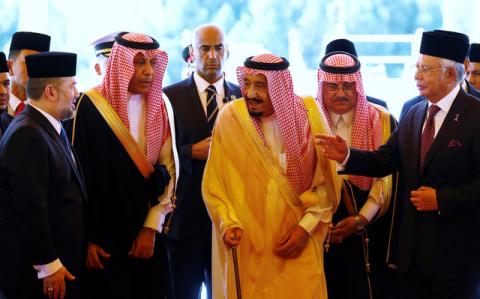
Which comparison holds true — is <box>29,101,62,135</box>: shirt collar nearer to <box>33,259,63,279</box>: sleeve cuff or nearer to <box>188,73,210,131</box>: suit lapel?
<box>33,259,63,279</box>: sleeve cuff

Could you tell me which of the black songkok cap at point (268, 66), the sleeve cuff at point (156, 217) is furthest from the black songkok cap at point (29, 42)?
the black songkok cap at point (268, 66)

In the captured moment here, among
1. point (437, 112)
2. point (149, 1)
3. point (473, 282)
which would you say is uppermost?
point (149, 1)

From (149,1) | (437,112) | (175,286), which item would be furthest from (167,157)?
(149,1)

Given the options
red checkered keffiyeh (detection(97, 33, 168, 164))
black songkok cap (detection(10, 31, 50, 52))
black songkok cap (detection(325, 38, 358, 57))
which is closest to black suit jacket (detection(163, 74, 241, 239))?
red checkered keffiyeh (detection(97, 33, 168, 164))

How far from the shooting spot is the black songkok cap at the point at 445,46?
390cm

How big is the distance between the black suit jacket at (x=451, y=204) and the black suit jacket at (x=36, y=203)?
1.68 metres

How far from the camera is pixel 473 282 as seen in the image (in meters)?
3.74

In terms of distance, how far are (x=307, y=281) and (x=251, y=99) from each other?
97cm

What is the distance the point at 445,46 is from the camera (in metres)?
3.91

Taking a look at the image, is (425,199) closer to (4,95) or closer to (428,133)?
(428,133)

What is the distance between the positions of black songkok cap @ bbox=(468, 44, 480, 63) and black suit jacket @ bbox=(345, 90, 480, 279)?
1765 millimetres

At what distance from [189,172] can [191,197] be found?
0.16 meters

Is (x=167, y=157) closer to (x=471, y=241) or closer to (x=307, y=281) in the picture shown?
(x=307, y=281)

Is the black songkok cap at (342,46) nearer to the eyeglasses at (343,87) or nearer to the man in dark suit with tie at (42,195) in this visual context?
the eyeglasses at (343,87)
